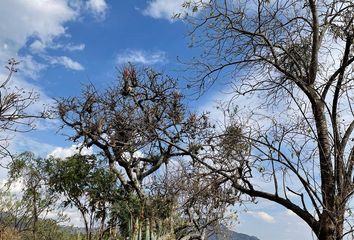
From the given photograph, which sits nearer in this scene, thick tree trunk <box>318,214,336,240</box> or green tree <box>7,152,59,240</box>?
thick tree trunk <box>318,214,336,240</box>

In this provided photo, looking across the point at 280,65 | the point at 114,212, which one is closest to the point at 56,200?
the point at 114,212

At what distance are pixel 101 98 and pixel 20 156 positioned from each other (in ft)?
10.1

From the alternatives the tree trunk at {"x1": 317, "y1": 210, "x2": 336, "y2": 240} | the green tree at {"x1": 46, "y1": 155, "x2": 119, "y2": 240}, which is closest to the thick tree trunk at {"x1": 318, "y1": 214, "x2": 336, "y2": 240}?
the tree trunk at {"x1": 317, "y1": 210, "x2": 336, "y2": 240}

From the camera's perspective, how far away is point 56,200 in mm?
16250

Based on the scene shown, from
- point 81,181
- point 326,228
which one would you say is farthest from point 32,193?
point 326,228

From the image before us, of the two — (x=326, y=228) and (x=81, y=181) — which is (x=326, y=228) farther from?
(x=81, y=181)

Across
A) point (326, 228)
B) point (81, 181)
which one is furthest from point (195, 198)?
point (81, 181)

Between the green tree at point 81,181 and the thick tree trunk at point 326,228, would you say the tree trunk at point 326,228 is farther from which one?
the green tree at point 81,181

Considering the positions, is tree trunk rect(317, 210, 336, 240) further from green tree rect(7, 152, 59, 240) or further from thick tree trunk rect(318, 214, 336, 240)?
green tree rect(7, 152, 59, 240)

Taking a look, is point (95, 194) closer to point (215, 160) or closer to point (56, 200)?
point (56, 200)

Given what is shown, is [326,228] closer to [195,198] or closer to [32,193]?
[195,198]

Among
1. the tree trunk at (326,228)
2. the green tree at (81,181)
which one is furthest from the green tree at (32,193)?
the tree trunk at (326,228)

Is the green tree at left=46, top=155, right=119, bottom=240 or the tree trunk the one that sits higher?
the green tree at left=46, top=155, right=119, bottom=240

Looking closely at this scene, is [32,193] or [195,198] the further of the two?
[32,193]
